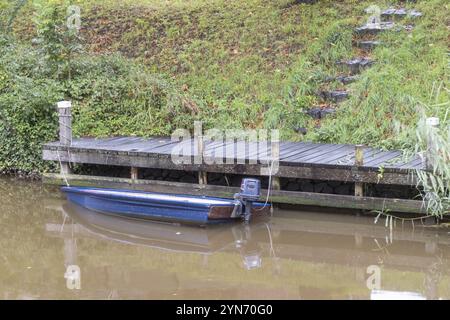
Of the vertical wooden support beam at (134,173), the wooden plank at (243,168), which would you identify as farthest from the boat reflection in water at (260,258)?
the vertical wooden support beam at (134,173)

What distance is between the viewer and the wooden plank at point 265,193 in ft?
38.1

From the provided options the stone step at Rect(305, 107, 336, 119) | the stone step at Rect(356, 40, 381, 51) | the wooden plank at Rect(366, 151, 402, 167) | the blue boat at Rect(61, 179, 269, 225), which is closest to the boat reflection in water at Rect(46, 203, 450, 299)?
the blue boat at Rect(61, 179, 269, 225)

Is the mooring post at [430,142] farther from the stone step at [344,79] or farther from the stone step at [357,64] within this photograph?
the stone step at [357,64]

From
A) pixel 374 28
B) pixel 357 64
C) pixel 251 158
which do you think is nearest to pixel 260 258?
pixel 251 158

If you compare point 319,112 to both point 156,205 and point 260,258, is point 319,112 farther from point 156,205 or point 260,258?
point 260,258

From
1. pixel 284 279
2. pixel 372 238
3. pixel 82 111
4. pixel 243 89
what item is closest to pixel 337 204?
pixel 372 238

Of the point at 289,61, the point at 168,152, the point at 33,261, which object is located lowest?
the point at 33,261

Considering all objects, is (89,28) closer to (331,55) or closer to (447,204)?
(331,55)

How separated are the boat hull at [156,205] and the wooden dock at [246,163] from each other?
0.69 m

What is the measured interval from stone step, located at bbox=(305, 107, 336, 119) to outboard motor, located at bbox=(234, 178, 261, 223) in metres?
3.05

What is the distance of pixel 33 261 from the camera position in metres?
10.6

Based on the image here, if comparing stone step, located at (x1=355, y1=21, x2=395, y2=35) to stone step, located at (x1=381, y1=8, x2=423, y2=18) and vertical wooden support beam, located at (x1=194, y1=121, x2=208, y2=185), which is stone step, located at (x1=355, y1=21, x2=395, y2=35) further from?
vertical wooden support beam, located at (x1=194, y1=121, x2=208, y2=185)

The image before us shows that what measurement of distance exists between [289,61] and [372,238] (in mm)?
5565

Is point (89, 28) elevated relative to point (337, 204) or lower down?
elevated
